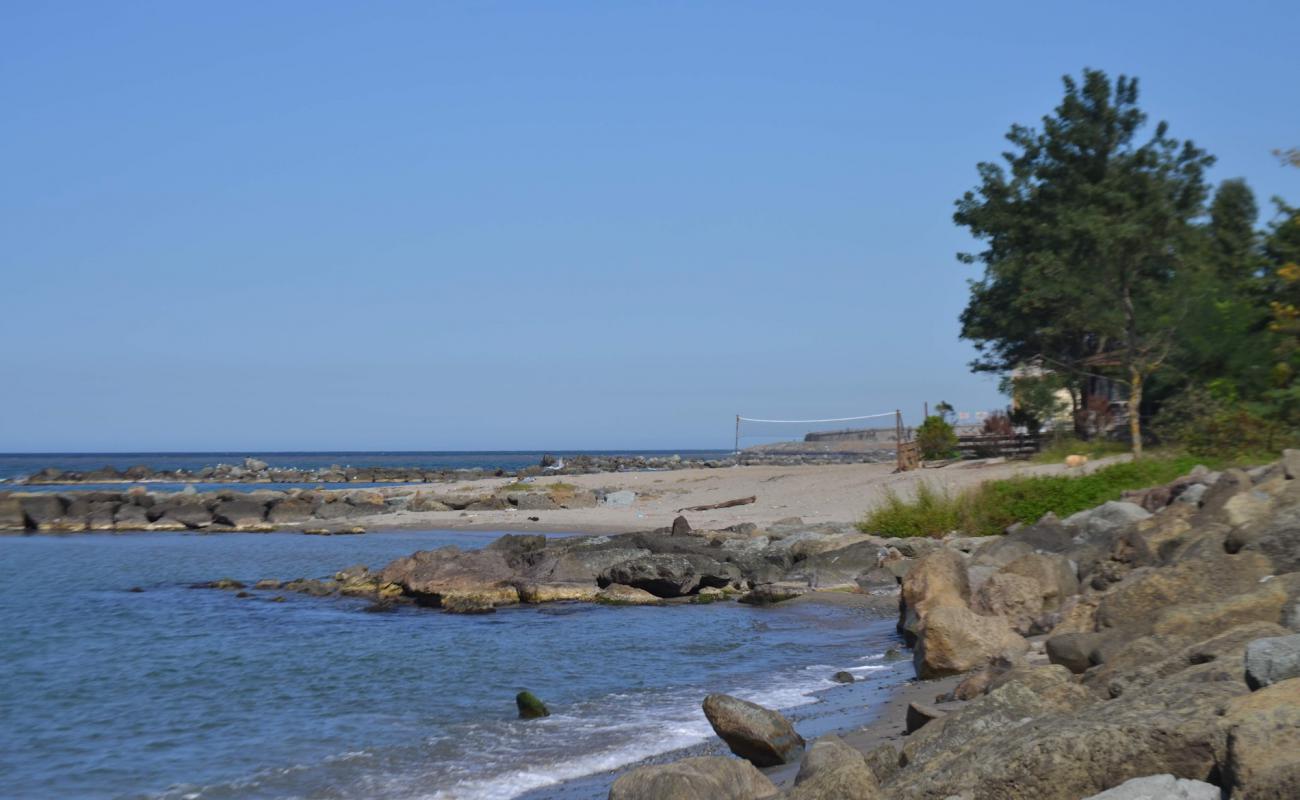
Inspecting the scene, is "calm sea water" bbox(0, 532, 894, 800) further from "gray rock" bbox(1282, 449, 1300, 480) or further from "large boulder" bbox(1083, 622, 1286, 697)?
"gray rock" bbox(1282, 449, 1300, 480)

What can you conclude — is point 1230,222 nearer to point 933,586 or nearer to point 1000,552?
point 1000,552

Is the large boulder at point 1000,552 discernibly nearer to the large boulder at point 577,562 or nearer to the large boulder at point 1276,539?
the large boulder at point 1276,539

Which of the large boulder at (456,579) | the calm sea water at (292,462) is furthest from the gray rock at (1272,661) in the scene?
the calm sea water at (292,462)

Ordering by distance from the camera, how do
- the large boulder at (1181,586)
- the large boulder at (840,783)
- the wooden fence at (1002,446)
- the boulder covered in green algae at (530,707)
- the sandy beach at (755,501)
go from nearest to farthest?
the large boulder at (840,783) → the large boulder at (1181,586) → the boulder covered in green algae at (530,707) → the sandy beach at (755,501) → the wooden fence at (1002,446)

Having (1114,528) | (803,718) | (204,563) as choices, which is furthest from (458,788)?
(204,563)

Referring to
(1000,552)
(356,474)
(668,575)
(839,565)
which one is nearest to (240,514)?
(668,575)

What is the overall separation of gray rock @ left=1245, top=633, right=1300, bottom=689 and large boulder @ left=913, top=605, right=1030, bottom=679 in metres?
6.26

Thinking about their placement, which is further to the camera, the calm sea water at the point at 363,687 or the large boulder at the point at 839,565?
the large boulder at the point at 839,565

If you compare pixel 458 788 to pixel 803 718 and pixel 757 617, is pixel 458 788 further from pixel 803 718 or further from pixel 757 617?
pixel 757 617

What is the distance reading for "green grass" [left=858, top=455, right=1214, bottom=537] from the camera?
2094 cm

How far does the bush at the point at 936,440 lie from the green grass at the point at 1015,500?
15.3 m

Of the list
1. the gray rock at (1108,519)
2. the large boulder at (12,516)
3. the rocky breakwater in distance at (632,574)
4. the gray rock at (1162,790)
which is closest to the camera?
the gray rock at (1162,790)

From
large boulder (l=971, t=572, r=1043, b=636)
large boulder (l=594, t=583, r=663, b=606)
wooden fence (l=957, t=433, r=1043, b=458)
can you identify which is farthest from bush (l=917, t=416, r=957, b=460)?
large boulder (l=971, t=572, r=1043, b=636)

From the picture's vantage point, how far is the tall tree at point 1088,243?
2900 centimetres
